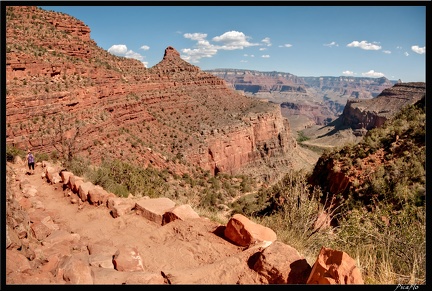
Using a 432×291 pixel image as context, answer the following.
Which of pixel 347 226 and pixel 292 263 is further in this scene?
pixel 347 226

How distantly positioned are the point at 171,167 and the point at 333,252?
25.7 m

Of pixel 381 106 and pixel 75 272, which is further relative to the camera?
pixel 381 106

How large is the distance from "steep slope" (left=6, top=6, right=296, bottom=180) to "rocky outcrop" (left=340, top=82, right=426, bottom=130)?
41750 mm

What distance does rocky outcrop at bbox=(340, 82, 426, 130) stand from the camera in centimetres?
8075

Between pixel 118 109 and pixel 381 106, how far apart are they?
87520mm

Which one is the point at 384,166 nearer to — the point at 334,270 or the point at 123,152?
the point at 334,270

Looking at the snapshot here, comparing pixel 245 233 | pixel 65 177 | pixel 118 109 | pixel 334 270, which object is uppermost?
pixel 118 109

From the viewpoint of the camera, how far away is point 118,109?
29.6 m

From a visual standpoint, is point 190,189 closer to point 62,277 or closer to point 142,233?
point 142,233

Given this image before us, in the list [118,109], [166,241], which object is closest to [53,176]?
[166,241]

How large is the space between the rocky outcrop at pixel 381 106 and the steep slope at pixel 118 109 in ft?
137

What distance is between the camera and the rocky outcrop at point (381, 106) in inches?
3179

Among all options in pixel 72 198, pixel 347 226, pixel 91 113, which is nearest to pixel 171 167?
pixel 91 113

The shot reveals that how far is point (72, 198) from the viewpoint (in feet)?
28.6
